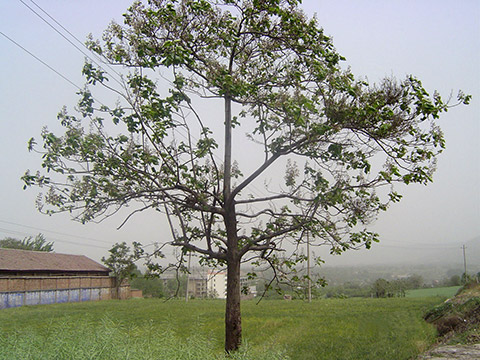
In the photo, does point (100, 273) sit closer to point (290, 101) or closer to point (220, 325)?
point (220, 325)

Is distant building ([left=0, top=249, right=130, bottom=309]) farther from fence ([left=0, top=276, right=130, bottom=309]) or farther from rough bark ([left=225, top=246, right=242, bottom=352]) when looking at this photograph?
rough bark ([left=225, top=246, right=242, bottom=352])

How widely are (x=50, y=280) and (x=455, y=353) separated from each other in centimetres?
2941

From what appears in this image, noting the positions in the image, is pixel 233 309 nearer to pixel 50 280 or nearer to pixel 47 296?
pixel 47 296

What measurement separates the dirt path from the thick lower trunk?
13.1 feet

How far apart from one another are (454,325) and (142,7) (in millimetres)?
11872

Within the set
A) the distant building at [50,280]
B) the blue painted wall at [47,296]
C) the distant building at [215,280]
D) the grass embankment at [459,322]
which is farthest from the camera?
the distant building at [50,280]

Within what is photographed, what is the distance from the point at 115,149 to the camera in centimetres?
684

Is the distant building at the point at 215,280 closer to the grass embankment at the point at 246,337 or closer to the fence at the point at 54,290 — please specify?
the grass embankment at the point at 246,337

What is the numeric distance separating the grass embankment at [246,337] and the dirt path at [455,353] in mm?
795

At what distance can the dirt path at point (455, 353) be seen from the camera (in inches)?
294

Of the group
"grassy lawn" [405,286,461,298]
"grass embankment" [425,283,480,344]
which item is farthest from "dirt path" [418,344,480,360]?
"grassy lawn" [405,286,461,298]

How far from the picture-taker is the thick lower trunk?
284 inches

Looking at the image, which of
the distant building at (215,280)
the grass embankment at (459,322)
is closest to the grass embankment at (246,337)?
the grass embankment at (459,322)

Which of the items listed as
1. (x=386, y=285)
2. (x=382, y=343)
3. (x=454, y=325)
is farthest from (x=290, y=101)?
(x=386, y=285)
